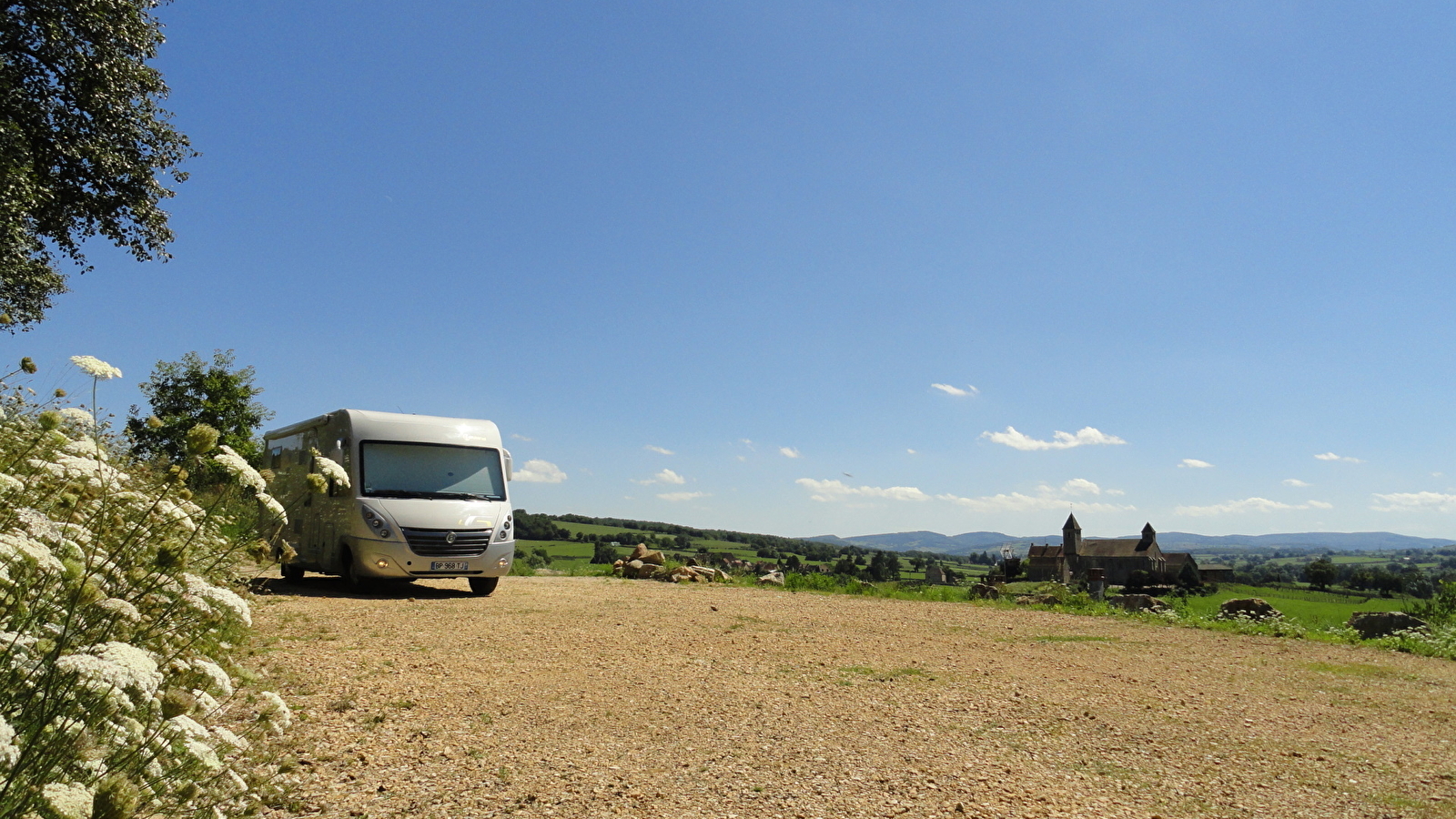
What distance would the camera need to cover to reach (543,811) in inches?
132

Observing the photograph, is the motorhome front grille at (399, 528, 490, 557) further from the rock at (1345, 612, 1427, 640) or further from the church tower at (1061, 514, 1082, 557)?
the church tower at (1061, 514, 1082, 557)

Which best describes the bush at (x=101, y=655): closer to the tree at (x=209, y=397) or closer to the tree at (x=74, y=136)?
the tree at (x=74, y=136)

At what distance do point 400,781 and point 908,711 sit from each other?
11.1 ft

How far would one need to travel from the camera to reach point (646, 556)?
19.5m

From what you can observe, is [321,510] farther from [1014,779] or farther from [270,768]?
[1014,779]

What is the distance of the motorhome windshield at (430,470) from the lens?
461 inches

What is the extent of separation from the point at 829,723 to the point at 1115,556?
4695 inches

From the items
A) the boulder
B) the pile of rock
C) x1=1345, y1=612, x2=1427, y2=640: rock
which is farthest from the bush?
the boulder

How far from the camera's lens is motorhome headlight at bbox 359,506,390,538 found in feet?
36.3

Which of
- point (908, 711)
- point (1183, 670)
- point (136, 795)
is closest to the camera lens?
point (136, 795)

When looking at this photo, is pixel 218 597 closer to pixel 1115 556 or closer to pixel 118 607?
pixel 118 607

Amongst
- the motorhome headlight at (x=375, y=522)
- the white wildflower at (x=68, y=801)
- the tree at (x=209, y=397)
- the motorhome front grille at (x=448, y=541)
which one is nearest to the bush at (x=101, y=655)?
the white wildflower at (x=68, y=801)

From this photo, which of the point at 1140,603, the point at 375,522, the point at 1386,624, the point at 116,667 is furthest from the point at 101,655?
the point at 1140,603

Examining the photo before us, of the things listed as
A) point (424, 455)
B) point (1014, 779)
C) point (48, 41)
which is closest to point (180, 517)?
point (1014, 779)
